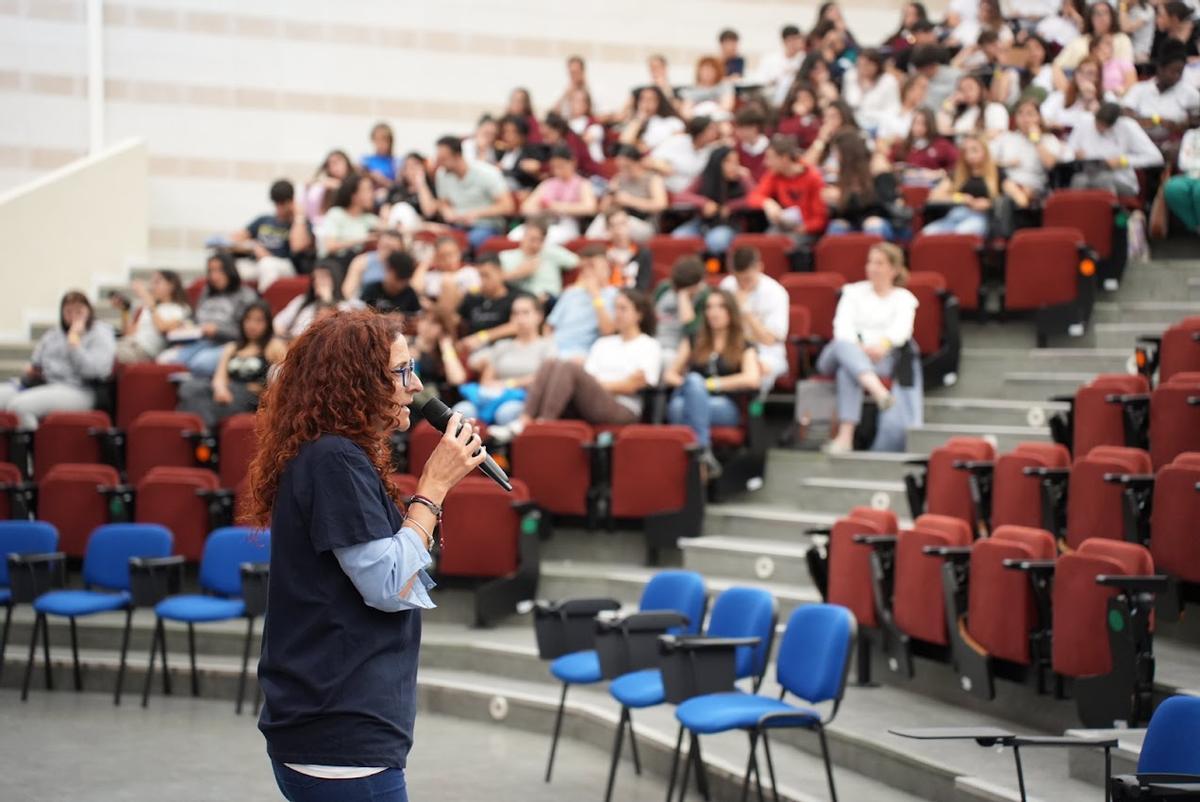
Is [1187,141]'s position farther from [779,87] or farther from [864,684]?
[779,87]

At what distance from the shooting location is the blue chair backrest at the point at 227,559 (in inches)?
223

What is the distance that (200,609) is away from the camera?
18.0 ft

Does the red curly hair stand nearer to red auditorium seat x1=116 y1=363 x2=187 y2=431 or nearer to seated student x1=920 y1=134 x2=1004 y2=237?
red auditorium seat x1=116 y1=363 x2=187 y2=431

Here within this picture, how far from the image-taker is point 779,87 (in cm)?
1030

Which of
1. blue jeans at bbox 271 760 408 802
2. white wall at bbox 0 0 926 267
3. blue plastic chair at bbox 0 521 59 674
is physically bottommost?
blue plastic chair at bbox 0 521 59 674

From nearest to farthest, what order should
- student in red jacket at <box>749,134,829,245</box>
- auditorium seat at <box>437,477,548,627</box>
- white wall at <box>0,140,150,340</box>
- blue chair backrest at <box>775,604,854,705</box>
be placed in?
blue chair backrest at <box>775,604,854,705</box>, auditorium seat at <box>437,477,548,627</box>, student in red jacket at <box>749,134,829,245</box>, white wall at <box>0,140,150,340</box>

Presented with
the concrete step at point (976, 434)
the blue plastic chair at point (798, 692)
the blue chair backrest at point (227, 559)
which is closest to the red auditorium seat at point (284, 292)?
the blue chair backrest at point (227, 559)

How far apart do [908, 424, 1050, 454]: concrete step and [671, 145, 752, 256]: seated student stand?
2046 millimetres

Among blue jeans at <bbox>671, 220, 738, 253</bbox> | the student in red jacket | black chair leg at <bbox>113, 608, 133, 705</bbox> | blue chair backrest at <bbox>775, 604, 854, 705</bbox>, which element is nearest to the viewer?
blue chair backrest at <bbox>775, 604, 854, 705</bbox>

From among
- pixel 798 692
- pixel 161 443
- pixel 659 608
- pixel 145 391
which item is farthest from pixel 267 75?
pixel 798 692

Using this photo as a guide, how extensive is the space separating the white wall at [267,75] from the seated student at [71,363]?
9.78 ft

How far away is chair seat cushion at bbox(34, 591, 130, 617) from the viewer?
5.57 meters

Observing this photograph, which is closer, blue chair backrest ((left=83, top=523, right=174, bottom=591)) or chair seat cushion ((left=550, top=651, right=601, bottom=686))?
chair seat cushion ((left=550, top=651, right=601, bottom=686))

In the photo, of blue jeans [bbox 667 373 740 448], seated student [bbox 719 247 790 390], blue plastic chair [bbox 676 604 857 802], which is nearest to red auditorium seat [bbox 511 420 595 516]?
blue jeans [bbox 667 373 740 448]
